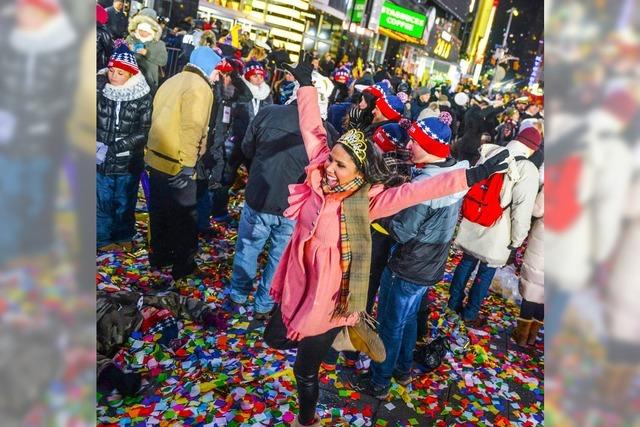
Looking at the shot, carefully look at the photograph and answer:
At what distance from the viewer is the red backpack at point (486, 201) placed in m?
4.82

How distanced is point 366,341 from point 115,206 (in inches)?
137

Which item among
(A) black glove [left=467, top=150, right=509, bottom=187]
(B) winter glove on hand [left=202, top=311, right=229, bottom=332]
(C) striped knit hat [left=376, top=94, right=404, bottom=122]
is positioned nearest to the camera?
(A) black glove [left=467, top=150, right=509, bottom=187]

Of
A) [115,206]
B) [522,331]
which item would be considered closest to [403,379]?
[522,331]

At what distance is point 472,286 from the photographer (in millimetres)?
5605

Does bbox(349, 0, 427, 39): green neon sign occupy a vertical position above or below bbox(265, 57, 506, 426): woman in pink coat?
above

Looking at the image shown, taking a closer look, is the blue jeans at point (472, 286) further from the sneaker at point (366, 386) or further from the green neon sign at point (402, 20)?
the green neon sign at point (402, 20)


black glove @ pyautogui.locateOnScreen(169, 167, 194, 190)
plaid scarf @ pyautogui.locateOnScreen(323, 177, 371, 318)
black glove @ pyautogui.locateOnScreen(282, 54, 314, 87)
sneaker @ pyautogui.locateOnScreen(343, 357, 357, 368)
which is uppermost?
black glove @ pyautogui.locateOnScreen(282, 54, 314, 87)

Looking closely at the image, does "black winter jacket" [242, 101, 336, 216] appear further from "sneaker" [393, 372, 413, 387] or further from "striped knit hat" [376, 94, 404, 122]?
"sneaker" [393, 372, 413, 387]

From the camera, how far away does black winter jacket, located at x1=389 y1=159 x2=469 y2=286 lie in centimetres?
358

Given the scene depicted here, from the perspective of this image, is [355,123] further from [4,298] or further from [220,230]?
[4,298]

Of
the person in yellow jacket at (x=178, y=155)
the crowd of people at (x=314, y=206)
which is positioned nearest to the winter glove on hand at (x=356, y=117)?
the crowd of people at (x=314, y=206)

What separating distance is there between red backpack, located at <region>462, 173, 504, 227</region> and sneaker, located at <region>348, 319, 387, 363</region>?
2247mm

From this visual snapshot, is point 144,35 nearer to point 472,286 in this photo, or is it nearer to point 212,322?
point 212,322

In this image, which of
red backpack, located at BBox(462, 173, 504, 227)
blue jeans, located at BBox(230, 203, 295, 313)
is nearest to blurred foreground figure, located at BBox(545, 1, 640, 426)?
blue jeans, located at BBox(230, 203, 295, 313)
